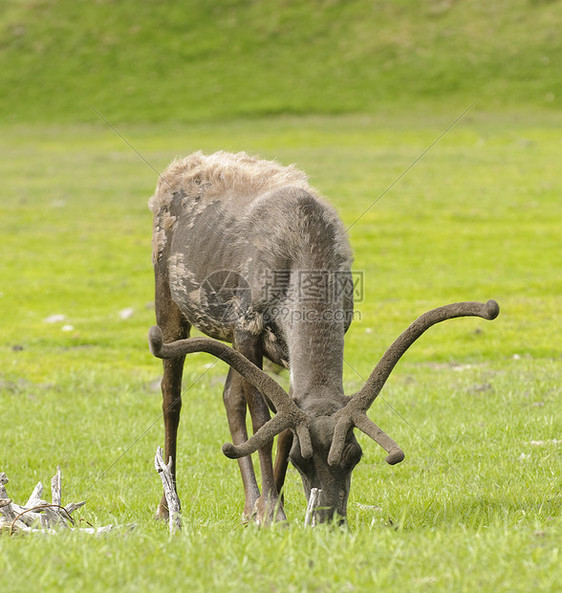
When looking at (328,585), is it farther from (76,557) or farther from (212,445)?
(212,445)

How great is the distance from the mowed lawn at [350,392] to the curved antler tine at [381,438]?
523 millimetres

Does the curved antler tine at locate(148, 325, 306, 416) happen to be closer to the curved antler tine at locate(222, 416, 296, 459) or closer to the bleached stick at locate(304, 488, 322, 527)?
the curved antler tine at locate(222, 416, 296, 459)

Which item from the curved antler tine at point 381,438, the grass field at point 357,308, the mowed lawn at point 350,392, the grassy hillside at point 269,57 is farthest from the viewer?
the grassy hillside at point 269,57

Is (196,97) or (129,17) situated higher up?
(129,17)

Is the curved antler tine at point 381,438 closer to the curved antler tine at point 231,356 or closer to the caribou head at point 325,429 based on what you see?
the caribou head at point 325,429

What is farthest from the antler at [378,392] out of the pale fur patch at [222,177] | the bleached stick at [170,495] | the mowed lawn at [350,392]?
the pale fur patch at [222,177]

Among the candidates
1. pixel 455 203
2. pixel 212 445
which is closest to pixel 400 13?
pixel 455 203

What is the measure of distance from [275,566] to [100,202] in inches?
1352

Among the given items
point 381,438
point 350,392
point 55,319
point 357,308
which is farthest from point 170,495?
point 55,319

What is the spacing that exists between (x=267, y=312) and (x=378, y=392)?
1.72 m

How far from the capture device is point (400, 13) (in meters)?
89.2

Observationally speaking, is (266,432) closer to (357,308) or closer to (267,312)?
(267,312)

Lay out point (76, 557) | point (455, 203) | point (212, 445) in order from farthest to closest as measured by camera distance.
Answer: point (455, 203) < point (212, 445) < point (76, 557)

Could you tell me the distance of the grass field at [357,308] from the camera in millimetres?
5613
